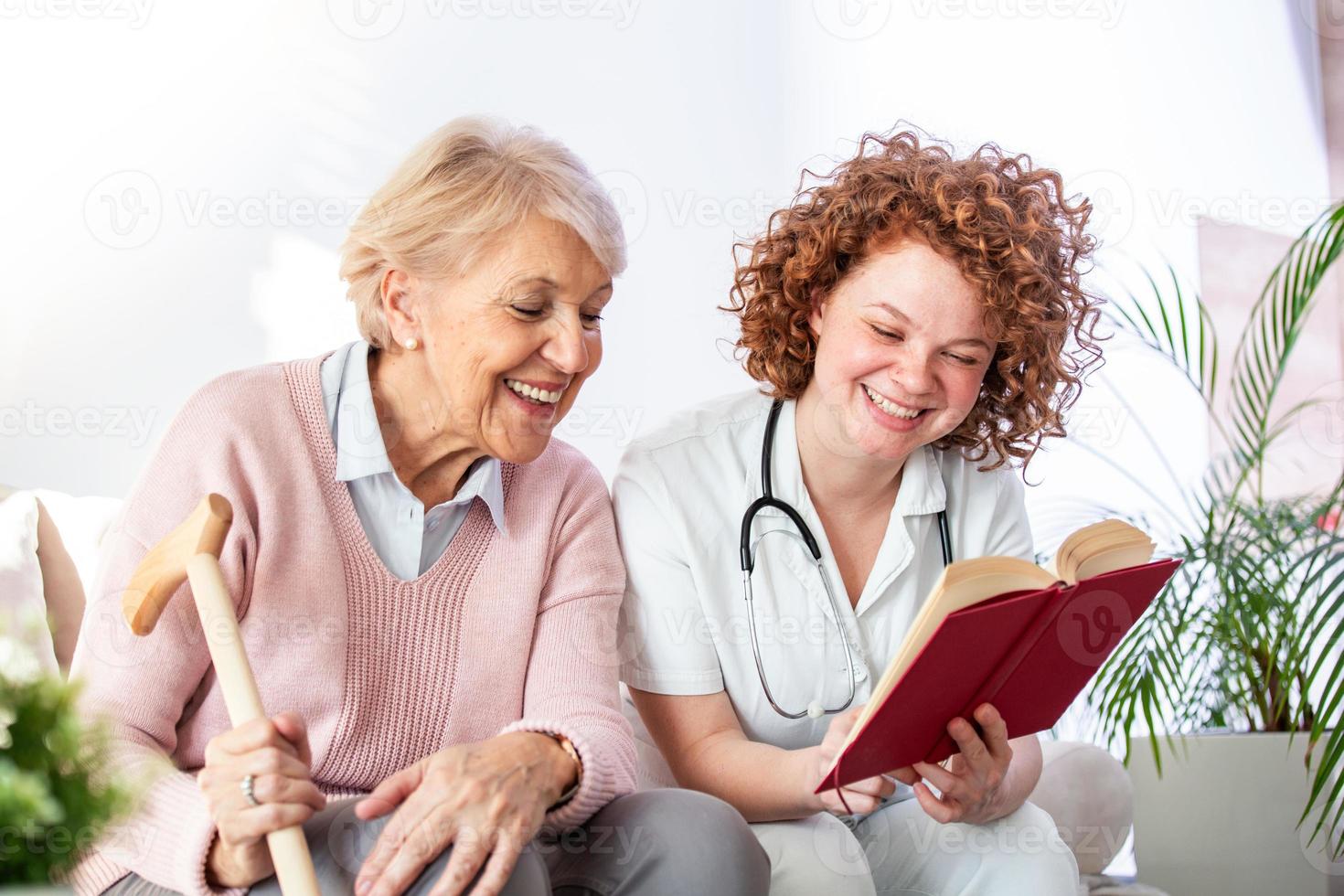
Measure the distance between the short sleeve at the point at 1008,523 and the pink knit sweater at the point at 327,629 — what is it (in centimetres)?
61

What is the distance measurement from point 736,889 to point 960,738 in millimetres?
324

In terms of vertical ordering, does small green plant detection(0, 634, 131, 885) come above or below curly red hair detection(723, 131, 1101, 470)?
below

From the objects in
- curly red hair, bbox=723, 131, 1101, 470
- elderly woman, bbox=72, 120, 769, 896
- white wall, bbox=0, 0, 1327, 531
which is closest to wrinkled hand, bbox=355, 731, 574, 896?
elderly woman, bbox=72, 120, 769, 896

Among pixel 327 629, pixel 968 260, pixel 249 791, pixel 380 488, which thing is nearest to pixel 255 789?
pixel 249 791

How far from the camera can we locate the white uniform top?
1.63m

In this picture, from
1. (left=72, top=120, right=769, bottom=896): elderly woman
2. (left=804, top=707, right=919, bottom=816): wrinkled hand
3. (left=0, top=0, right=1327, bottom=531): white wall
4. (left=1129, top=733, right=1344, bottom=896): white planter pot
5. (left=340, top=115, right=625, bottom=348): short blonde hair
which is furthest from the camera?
(left=0, top=0, right=1327, bottom=531): white wall

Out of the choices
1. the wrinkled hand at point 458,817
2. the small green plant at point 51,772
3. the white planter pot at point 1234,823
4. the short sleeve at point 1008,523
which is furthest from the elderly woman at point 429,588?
the white planter pot at point 1234,823

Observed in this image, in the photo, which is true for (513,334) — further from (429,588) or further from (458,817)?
(458,817)

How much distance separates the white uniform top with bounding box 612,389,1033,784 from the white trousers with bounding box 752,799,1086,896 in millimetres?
157

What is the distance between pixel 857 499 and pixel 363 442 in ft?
2.36

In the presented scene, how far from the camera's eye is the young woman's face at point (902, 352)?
1600 millimetres

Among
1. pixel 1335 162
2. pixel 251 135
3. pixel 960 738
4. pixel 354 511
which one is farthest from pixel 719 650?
pixel 1335 162

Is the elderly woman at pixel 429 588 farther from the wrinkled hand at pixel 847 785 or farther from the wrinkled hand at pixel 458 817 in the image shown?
the wrinkled hand at pixel 847 785

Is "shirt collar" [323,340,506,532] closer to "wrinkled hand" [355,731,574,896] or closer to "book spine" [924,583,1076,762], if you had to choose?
"wrinkled hand" [355,731,574,896]
